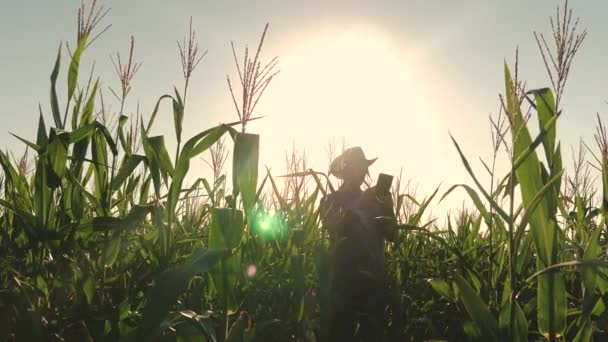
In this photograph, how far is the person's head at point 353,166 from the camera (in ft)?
10.1

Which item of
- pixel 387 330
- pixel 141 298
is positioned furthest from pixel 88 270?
pixel 387 330

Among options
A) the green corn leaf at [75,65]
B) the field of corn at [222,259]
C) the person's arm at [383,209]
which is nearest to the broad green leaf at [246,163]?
the field of corn at [222,259]

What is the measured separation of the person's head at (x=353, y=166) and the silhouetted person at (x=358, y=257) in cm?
7

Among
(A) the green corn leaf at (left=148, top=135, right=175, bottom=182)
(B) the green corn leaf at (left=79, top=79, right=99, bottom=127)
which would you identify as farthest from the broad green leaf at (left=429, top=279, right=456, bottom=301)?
(B) the green corn leaf at (left=79, top=79, right=99, bottom=127)

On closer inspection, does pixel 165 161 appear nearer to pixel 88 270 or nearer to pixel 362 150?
pixel 88 270

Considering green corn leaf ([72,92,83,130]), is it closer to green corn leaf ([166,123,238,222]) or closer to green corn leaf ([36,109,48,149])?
green corn leaf ([36,109,48,149])

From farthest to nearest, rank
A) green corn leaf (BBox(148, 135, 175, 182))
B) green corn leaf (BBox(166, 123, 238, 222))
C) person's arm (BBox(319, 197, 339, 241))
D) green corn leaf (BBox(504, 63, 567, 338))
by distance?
person's arm (BBox(319, 197, 339, 241)), green corn leaf (BBox(148, 135, 175, 182)), green corn leaf (BBox(166, 123, 238, 222)), green corn leaf (BBox(504, 63, 567, 338))

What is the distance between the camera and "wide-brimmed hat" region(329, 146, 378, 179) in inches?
122

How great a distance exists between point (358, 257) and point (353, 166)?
502 millimetres

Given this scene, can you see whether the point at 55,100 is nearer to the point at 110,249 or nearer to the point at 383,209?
the point at 110,249

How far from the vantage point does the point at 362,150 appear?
124 inches

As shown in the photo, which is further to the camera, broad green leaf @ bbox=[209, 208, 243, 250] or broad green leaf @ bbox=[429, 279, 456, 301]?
broad green leaf @ bbox=[429, 279, 456, 301]

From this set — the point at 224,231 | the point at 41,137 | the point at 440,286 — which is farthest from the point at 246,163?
the point at 41,137

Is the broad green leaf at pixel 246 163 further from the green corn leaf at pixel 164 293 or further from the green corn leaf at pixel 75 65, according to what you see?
the green corn leaf at pixel 75 65
